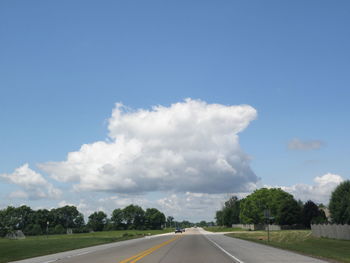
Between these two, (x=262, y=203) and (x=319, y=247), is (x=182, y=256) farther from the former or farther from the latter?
(x=262, y=203)

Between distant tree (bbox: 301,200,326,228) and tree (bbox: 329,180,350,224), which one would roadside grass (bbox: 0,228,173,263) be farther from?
distant tree (bbox: 301,200,326,228)

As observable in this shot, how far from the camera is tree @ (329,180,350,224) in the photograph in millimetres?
62688

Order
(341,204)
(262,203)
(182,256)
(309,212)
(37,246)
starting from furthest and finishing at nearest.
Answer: (262,203) → (309,212) → (341,204) → (37,246) → (182,256)

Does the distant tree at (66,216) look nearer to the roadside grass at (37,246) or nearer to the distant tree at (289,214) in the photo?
the distant tree at (289,214)

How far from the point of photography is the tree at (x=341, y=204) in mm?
62688

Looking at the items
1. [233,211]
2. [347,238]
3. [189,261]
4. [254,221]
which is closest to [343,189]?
[347,238]

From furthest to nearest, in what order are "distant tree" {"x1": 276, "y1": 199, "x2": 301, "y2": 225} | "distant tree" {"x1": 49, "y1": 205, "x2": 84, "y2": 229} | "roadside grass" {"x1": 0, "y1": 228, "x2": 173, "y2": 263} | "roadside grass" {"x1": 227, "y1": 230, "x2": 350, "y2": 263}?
"distant tree" {"x1": 49, "y1": 205, "x2": 84, "y2": 229} → "distant tree" {"x1": 276, "y1": 199, "x2": 301, "y2": 225} → "roadside grass" {"x1": 0, "y1": 228, "x2": 173, "y2": 263} → "roadside grass" {"x1": 227, "y1": 230, "x2": 350, "y2": 263}

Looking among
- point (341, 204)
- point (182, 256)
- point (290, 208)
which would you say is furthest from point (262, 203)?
point (182, 256)

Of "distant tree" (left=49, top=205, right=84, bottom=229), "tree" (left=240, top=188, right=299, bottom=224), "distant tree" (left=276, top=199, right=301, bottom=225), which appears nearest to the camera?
"distant tree" (left=276, top=199, right=301, bottom=225)

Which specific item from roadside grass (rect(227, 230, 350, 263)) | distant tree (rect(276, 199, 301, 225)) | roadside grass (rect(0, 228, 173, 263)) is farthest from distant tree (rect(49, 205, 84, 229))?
roadside grass (rect(227, 230, 350, 263))

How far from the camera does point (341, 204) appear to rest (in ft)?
210

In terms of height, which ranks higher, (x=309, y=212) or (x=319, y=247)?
(x=309, y=212)

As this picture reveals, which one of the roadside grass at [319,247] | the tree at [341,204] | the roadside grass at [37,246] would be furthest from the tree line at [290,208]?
the roadside grass at [37,246]

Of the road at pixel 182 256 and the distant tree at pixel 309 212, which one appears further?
the distant tree at pixel 309 212
